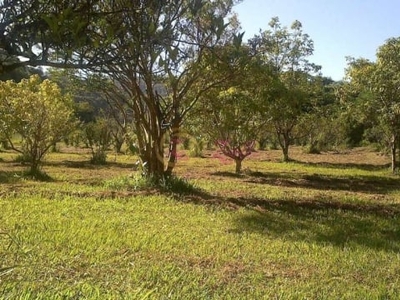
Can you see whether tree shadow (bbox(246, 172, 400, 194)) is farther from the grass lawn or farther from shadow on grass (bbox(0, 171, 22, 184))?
shadow on grass (bbox(0, 171, 22, 184))

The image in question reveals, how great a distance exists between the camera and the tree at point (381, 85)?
16.4m

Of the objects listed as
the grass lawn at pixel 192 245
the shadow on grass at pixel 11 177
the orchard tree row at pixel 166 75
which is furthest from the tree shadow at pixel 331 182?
the shadow on grass at pixel 11 177

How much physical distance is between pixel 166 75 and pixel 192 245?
5.87 metres

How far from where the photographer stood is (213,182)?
532 inches

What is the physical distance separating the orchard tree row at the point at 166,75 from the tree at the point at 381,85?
4 cm

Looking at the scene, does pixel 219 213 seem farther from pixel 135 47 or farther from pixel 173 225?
pixel 135 47

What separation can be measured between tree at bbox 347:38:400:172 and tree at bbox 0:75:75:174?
454 inches

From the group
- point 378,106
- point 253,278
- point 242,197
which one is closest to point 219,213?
point 242,197

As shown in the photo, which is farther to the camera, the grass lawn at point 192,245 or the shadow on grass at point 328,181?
→ the shadow on grass at point 328,181

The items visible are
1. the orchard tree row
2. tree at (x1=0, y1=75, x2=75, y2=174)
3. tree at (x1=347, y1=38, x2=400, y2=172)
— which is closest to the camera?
the orchard tree row

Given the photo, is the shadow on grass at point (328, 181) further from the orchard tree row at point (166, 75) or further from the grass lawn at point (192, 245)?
the grass lawn at point (192, 245)

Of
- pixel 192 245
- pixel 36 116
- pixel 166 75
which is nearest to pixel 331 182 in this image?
pixel 166 75

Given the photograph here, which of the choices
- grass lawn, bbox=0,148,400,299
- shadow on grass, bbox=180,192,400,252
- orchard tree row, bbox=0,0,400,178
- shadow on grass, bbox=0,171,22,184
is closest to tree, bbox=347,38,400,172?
orchard tree row, bbox=0,0,400,178

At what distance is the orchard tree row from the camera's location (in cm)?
215
